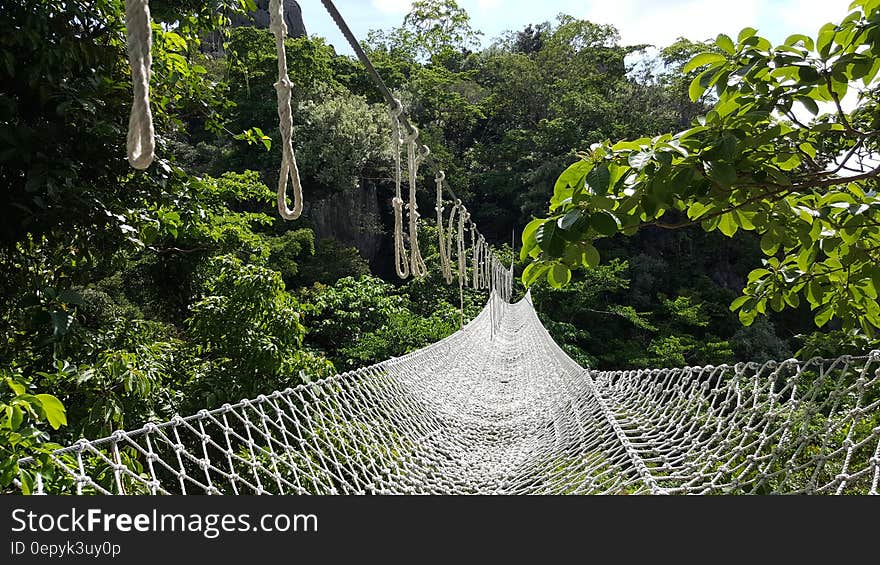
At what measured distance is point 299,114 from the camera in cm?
977

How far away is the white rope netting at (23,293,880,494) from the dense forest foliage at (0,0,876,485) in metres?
0.20

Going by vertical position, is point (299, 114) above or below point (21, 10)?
above

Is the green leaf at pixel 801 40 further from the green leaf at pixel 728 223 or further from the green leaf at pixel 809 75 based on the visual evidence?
the green leaf at pixel 728 223

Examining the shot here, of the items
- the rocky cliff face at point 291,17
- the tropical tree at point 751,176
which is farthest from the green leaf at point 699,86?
the rocky cliff face at point 291,17

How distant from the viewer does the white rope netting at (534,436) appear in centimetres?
89

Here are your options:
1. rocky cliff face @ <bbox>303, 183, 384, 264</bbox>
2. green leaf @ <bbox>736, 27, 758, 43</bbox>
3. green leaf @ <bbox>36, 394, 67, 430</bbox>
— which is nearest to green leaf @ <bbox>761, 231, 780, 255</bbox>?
green leaf @ <bbox>736, 27, 758, 43</bbox>

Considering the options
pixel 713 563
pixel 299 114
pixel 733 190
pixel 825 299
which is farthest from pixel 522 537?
pixel 299 114

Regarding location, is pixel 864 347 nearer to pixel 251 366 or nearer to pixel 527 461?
pixel 527 461

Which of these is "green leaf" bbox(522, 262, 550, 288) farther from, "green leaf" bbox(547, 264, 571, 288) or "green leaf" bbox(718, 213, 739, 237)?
"green leaf" bbox(718, 213, 739, 237)

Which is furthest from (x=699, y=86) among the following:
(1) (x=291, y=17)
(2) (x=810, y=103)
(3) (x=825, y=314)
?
(1) (x=291, y=17)

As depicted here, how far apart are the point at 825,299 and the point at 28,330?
6.11 ft

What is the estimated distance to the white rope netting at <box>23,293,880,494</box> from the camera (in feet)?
2.90

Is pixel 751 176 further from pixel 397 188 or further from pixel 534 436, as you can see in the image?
pixel 534 436

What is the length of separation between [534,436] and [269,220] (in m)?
1.88
